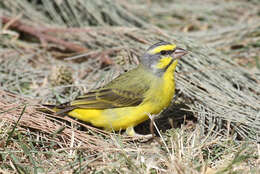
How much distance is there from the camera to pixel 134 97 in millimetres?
4352

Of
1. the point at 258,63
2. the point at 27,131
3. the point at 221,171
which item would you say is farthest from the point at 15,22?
the point at 221,171

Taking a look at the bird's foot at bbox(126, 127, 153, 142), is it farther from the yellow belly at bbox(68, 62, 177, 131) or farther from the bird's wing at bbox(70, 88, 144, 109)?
the bird's wing at bbox(70, 88, 144, 109)

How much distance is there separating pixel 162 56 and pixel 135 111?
29.6 inches

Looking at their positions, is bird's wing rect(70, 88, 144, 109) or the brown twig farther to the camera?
the brown twig

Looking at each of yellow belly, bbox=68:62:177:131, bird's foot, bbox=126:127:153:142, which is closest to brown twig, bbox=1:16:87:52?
yellow belly, bbox=68:62:177:131

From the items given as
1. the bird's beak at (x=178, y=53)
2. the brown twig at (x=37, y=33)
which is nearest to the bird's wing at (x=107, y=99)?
the bird's beak at (x=178, y=53)

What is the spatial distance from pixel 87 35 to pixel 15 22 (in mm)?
1453

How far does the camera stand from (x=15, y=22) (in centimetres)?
671

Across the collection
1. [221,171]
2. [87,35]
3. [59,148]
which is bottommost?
[59,148]

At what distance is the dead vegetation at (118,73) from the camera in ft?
10.9

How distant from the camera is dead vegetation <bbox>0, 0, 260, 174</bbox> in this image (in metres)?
3.32

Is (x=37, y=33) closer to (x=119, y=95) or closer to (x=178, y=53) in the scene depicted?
(x=119, y=95)

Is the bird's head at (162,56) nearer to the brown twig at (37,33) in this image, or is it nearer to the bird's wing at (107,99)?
the bird's wing at (107,99)

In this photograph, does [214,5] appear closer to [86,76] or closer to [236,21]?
[236,21]
